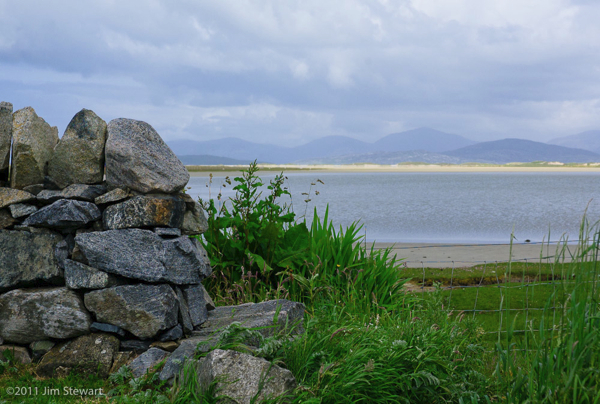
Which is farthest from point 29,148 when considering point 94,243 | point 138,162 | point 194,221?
point 194,221

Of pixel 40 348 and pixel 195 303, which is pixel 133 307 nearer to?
pixel 195 303

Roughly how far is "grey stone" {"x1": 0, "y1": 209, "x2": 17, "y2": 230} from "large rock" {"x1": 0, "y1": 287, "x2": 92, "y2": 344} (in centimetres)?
61

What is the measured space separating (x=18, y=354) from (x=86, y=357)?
718mm

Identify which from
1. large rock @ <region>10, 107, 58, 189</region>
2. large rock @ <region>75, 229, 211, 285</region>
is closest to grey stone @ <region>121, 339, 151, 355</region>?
large rock @ <region>75, 229, 211, 285</region>

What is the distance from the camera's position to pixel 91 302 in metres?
4.00

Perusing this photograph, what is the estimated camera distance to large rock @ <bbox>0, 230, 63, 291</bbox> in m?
4.20

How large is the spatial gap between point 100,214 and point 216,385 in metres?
2.13

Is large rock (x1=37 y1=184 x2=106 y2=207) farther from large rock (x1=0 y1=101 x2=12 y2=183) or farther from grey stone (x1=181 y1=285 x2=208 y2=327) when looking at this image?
grey stone (x1=181 y1=285 x2=208 y2=327)

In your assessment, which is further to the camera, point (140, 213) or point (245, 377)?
point (140, 213)

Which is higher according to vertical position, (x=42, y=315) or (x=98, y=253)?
(x=98, y=253)

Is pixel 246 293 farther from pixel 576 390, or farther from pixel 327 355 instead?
pixel 576 390

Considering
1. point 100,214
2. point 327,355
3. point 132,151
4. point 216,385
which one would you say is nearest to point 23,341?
point 100,214

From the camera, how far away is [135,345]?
4.10m

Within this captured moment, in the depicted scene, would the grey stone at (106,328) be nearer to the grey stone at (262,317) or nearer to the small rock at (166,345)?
the small rock at (166,345)
